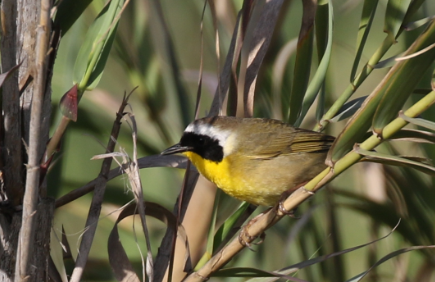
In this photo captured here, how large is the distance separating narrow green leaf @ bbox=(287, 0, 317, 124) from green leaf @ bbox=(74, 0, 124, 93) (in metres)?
0.55

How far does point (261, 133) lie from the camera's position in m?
1.98

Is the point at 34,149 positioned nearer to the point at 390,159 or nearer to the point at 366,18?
the point at 390,159

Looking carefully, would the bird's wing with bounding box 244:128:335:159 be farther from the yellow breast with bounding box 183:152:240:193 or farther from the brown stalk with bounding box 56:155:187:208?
the brown stalk with bounding box 56:155:187:208

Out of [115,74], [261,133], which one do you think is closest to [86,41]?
[261,133]

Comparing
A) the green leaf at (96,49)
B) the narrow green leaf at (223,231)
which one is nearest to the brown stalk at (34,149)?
the green leaf at (96,49)

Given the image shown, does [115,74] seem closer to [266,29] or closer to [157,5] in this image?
[157,5]

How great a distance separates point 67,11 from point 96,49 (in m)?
0.11

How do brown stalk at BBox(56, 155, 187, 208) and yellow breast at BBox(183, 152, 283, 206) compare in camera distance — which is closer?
brown stalk at BBox(56, 155, 187, 208)

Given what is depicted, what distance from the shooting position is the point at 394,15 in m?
1.33

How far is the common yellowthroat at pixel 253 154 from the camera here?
172 centimetres

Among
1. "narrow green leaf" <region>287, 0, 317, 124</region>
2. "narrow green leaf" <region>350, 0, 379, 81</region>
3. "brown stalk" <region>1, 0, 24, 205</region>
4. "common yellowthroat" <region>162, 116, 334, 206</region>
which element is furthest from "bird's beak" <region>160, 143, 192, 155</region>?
"brown stalk" <region>1, 0, 24, 205</region>

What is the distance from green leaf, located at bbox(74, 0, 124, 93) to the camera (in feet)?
3.80

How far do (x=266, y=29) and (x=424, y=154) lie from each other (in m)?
0.84

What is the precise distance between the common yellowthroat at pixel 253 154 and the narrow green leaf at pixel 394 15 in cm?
56
